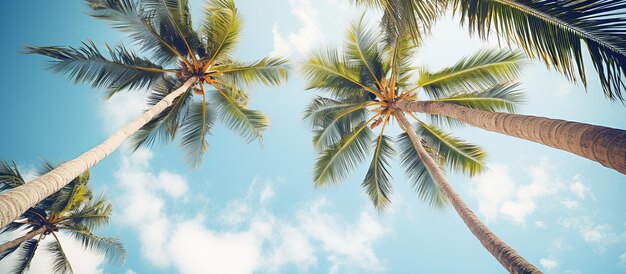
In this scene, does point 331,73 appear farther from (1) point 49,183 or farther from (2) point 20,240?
(2) point 20,240

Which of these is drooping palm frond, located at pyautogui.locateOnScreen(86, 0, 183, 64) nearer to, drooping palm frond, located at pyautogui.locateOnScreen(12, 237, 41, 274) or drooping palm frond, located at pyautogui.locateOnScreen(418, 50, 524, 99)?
drooping palm frond, located at pyautogui.locateOnScreen(418, 50, 524, 99)

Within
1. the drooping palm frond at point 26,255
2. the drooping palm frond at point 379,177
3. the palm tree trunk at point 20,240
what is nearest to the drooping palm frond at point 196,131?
the drooping palm frond at point 379,177

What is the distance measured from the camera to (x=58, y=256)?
12.1 meters

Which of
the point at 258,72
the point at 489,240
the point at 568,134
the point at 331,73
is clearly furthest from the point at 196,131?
the point at 568,134

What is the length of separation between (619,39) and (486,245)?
3.19 metres

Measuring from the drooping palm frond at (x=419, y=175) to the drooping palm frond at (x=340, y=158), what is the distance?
131 cm

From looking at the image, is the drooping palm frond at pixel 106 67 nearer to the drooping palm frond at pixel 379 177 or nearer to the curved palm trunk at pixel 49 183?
the curved palm trunk at pixel 49 183

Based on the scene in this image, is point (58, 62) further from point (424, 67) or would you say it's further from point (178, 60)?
point (424, 67)

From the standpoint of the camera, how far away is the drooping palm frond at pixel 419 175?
380 inches

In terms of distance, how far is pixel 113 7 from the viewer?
26.1ft

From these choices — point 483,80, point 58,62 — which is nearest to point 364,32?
point 483,80

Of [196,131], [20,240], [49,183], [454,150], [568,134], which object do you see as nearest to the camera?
A: [568,134]

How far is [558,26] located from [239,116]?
27.8 ft

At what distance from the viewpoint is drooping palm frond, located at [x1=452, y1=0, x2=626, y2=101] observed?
131 inches
